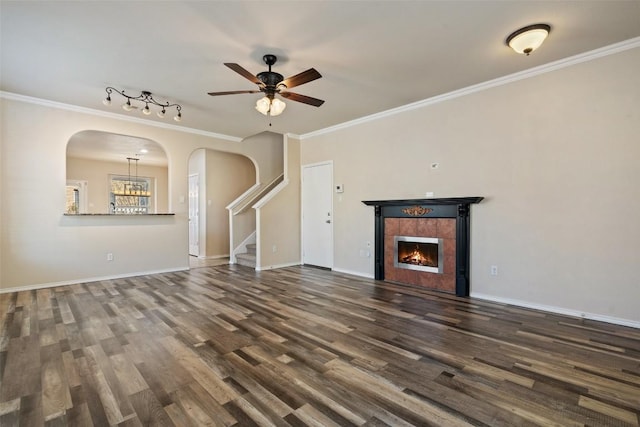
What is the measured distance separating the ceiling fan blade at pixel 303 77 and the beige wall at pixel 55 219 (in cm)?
299

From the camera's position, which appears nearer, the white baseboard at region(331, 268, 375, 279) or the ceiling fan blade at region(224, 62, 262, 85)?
the ceiling fan blade at region(224, 62, 262, 85)

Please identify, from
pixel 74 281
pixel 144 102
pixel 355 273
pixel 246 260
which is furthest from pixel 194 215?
pixel 355 273

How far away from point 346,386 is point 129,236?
4757 millimetres

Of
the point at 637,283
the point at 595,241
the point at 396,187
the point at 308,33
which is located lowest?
the point at 637,283

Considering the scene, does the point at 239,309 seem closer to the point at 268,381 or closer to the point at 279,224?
the point at 268,381

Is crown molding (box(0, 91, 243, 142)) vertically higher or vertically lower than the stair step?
higher

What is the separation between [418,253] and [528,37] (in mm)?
2801

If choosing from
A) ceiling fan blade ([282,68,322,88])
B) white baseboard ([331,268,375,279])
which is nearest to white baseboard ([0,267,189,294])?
white baseboard ([331,268,375,279])

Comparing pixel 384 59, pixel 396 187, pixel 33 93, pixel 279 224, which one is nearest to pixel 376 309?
pixel 396 187

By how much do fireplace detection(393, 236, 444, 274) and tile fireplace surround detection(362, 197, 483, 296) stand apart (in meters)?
0.05

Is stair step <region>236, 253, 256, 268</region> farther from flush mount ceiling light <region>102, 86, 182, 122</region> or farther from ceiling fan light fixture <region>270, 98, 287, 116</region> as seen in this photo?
ceiling fan light fixture <region>270, 98, 287, 116</region>

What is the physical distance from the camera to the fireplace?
164 inches

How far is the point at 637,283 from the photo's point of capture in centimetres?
283

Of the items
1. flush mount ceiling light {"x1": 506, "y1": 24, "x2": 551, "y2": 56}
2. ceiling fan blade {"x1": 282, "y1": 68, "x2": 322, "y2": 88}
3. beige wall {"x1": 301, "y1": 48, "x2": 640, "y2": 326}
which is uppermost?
flush mount ceiling light {"x1": 506, "y1": 24, "x2": 551, "y2": 56}
